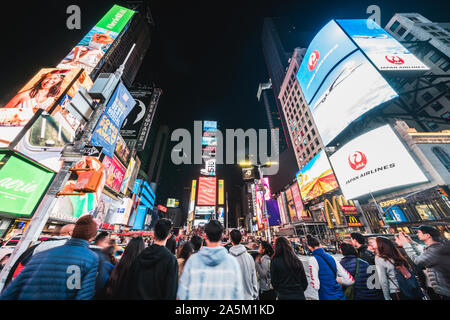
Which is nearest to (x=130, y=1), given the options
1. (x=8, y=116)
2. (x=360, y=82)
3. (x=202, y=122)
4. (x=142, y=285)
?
(x=202, y=122)

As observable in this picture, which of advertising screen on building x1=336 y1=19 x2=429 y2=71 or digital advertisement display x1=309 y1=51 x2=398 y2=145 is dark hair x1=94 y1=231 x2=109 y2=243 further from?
advertising screen on building x1=336 y1=19 x2=429 y2=71

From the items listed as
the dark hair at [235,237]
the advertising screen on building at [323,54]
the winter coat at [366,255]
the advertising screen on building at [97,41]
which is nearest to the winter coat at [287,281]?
the dark hair at [235,237]

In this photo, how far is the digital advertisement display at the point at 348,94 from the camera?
11398 millimetres

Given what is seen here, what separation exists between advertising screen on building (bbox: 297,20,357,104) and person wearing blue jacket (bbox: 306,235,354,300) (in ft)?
55.9

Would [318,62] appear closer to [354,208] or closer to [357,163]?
[357,163]

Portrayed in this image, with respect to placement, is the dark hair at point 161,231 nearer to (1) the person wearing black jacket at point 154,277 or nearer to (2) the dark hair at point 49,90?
(1) the person wearing black jacket at point 154,277

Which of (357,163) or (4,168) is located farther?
(357,163)

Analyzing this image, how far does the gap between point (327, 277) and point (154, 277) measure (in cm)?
321

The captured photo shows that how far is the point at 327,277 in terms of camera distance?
300 cm

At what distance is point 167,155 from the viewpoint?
68.6m

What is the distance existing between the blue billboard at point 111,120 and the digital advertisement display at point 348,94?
16.4 m

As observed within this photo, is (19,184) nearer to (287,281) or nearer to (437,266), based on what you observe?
(287,281)

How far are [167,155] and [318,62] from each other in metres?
64.1
